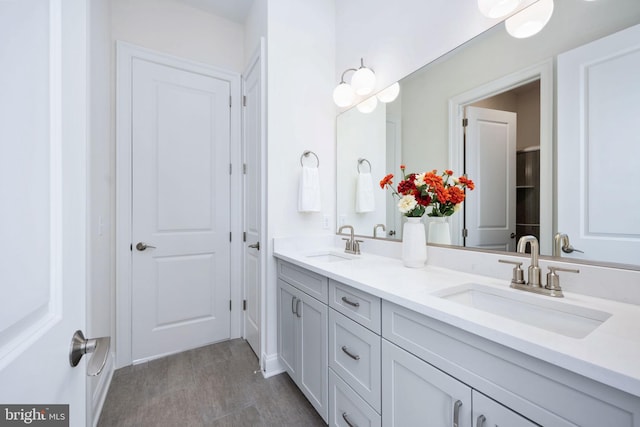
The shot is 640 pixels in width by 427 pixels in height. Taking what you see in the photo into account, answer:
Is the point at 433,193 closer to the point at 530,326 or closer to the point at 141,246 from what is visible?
the point at 530,326

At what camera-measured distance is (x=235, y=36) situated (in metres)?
2.57

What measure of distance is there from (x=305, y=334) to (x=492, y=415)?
3.49 ft

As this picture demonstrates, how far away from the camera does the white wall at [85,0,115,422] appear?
1454 mm

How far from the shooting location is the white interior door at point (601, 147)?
88 cm

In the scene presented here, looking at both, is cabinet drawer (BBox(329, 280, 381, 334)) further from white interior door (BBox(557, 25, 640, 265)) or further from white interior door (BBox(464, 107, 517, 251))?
white interior door (BBox(557, 25, 640, 265))

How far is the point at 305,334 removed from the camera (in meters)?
1.61

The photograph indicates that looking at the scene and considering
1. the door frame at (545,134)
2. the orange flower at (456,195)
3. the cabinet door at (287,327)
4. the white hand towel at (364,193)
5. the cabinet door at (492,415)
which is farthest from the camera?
the white hand towel at (364,193)

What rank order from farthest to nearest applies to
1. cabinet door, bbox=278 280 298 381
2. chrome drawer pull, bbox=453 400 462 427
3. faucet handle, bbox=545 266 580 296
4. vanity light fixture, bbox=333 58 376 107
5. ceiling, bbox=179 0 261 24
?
1. ceiling, bbox=179 0 261 24
2. vanity light fixture, bbox=333 58 376 107
3. cabinet door, bbox=278 280 298 381
4. faucet handle, bbox=545 266 580 296
5. chrome drawer pull, bbox=453 400 462 427

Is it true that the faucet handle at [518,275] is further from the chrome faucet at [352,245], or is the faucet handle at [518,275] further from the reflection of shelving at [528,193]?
the chrome faucet at [352,245]

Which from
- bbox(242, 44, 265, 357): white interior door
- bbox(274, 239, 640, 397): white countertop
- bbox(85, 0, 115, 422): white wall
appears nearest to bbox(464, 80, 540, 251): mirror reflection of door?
bbox(274, 239, 640, 397): white countertop

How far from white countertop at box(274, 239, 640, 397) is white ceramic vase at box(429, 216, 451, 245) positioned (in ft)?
0.56

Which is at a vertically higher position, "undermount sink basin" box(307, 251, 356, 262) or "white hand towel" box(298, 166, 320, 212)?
"white hand towel" box(298, 166, 320, 212)

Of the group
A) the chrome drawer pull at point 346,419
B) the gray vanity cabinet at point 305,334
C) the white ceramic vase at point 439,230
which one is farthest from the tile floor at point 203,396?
the white ceramic vase at point 439,230

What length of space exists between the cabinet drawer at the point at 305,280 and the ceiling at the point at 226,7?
2186mm
